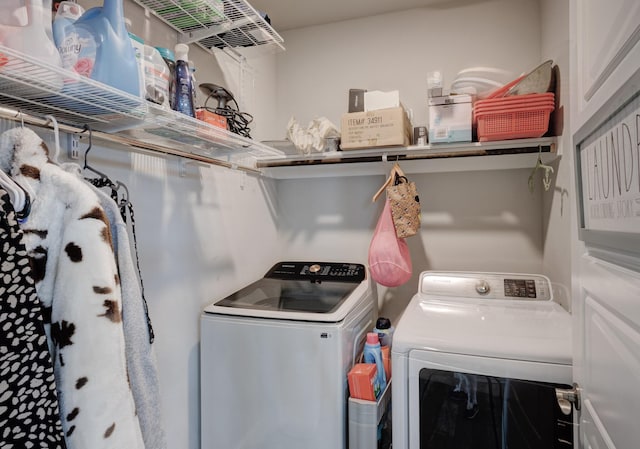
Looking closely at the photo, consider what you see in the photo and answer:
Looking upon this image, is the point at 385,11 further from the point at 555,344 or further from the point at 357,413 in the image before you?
the point at 357,413

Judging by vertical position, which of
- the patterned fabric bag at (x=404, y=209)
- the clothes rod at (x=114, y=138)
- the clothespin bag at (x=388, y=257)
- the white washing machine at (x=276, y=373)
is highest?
the clothes rod at (x=114, y=138)

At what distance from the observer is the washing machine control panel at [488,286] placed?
1669mm

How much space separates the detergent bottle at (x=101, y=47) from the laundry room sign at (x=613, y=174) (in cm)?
105

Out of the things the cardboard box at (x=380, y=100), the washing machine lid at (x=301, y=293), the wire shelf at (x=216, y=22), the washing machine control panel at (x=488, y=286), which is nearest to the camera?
the wire shelf at (x=216, y=22)

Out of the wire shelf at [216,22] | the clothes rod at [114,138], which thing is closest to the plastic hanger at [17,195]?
the clothes rod at [114,138]

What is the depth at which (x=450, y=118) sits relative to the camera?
67.0 inches

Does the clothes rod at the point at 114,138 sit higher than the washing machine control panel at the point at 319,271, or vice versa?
the clothes rod at the point at 114,138

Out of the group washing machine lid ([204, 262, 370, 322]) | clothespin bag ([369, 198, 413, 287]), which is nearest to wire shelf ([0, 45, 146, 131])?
washing machine lid ([204, 262, 370, 322])

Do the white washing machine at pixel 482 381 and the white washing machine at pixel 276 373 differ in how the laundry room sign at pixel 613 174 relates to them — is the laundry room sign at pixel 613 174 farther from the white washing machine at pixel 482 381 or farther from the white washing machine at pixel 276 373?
the white washing machine at pixel 276 373

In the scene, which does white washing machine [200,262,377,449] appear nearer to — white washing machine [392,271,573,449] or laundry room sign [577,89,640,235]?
white washing machine [392,271,573,449]

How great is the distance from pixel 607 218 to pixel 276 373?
1.24 metres

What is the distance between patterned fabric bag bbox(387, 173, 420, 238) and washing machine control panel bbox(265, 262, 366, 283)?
0.38 meters

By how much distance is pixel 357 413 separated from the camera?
1.42 meters

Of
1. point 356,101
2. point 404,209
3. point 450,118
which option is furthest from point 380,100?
point 404,209
